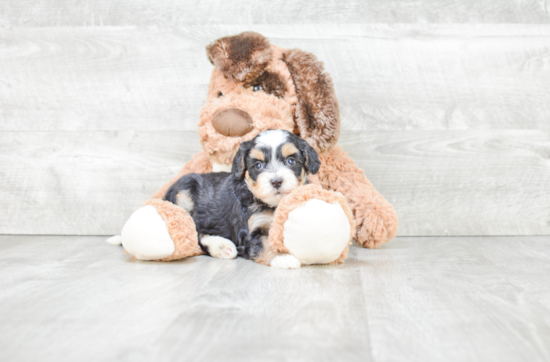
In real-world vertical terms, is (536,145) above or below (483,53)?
below

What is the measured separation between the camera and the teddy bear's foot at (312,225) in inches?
62.5

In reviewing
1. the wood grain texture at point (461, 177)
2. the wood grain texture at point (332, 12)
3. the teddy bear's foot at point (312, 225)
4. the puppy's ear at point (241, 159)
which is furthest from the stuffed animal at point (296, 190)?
the wood grain texture at point (332, 12)

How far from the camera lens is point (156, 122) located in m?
2.62

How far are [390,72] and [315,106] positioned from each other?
795mm

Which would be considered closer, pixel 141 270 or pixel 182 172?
pixel 141 270

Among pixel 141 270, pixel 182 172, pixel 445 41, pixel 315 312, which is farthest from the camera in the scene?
A: pixel 445 41

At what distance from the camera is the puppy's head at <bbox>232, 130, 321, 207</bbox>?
1.70 m

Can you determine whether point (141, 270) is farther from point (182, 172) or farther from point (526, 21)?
point (526, 21)

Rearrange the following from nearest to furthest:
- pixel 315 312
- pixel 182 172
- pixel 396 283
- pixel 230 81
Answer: pixel 315 312 < pixel 396 283 < pixel 230 81 < pixel 182 172

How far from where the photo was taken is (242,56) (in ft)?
6.35

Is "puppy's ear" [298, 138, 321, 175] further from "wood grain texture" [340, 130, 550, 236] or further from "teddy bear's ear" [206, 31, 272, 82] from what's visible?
"wood grain texture" [340, 130, 550, 236]

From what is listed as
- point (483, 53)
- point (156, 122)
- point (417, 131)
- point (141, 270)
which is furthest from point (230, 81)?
point (483, 53)

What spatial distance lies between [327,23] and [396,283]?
161 cm

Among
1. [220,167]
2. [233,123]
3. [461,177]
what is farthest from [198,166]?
[461,177]
